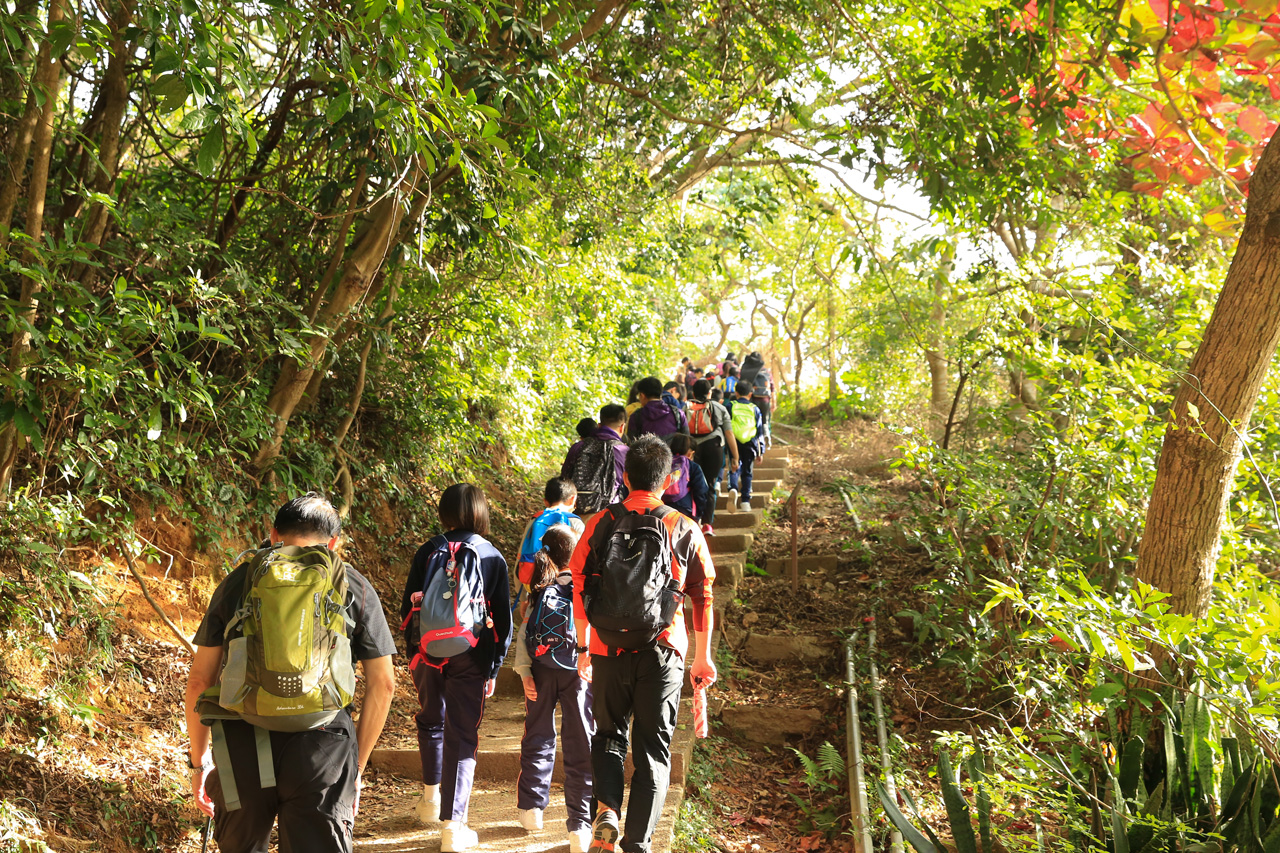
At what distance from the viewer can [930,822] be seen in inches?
194

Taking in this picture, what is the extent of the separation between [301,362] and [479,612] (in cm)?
255

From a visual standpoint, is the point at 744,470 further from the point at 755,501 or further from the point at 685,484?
the point at 685,484

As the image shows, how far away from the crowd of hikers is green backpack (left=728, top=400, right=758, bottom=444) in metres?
5.39

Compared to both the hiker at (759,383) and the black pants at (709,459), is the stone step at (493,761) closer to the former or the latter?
the black pants at (709,459)

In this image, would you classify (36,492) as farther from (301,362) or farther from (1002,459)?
(1002,459)

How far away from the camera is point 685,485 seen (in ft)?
24.5

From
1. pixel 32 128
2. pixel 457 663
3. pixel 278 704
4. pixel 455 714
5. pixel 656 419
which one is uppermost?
pixel 32 128

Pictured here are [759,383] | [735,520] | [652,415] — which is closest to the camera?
[652,415]

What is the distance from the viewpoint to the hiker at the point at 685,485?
272 inches

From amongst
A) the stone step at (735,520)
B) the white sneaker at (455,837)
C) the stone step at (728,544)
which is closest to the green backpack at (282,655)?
the white sneaker at (455,837)

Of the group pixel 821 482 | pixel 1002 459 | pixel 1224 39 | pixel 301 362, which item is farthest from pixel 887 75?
pixel 821 482

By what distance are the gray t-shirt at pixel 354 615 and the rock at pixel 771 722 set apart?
171 inches

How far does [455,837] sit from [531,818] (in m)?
0.41

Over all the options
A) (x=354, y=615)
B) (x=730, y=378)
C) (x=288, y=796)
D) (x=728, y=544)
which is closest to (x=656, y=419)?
(x=728, y=544)
